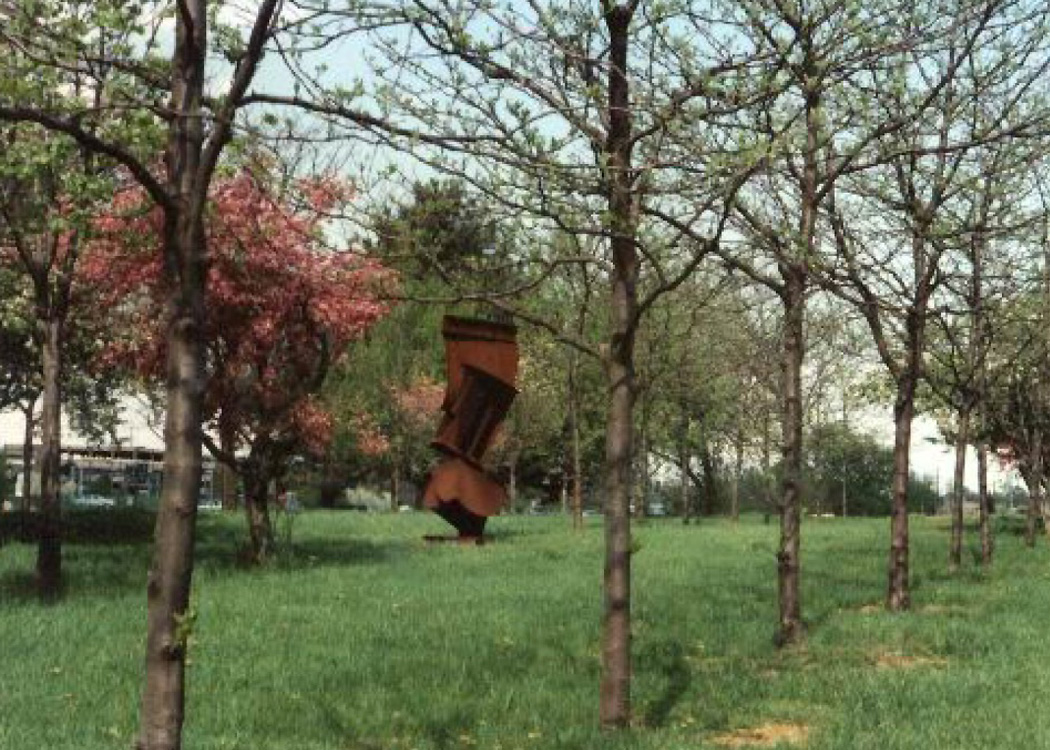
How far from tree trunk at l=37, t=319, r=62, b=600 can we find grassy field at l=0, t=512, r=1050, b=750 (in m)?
0.35

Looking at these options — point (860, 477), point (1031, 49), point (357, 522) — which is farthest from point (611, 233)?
point (860, 477)

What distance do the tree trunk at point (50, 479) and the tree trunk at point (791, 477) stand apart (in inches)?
289

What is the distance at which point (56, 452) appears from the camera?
1333 cm

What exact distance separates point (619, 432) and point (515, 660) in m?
2.64

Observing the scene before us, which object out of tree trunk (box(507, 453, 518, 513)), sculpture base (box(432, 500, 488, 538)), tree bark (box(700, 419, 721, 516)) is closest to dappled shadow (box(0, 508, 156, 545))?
sculpture base (box(432, 500, 488, 538))

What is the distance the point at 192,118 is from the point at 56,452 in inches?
396

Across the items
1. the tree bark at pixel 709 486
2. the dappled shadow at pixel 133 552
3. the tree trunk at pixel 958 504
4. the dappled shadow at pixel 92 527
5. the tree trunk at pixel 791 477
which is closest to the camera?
the tree trunk at pixel 791 477

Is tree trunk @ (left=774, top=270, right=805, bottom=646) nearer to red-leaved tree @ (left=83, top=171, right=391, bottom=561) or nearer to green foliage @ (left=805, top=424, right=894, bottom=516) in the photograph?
red-leaved tree @ (left=83, top=171, right=391, bottom=561)

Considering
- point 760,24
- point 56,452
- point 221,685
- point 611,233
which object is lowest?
point 221,685

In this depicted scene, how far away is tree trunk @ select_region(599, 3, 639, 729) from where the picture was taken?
6.63 m

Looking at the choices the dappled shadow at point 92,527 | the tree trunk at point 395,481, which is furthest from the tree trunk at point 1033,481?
the tree trunk at point 395,481

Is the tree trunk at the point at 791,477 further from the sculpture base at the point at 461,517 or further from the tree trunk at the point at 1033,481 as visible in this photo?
the tree trunk at the point at 1033,481

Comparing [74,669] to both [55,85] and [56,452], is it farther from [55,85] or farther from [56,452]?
[56,452]

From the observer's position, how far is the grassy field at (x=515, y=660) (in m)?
6.68
